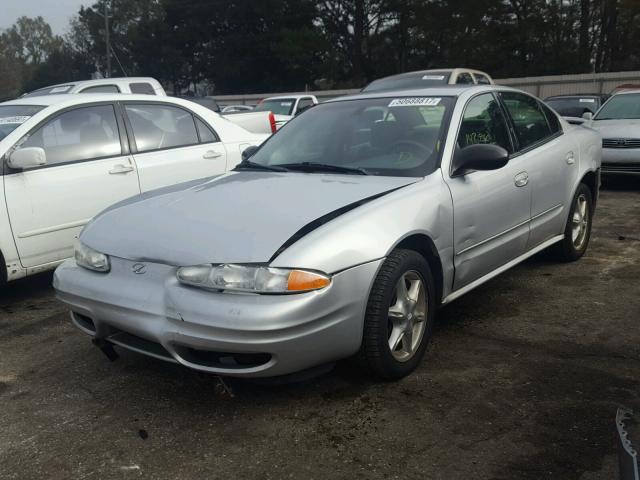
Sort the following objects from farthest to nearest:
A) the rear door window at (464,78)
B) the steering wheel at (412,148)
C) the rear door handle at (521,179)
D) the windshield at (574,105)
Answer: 1. the windshield at (574,105)
2. the rear door window at (464,78)
3. the rear door handle at (521,179)
4. the steering wheel at (412,148)

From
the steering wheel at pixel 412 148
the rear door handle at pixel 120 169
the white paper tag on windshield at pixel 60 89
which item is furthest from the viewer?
the white paper tag on windshield at pixel 60 89

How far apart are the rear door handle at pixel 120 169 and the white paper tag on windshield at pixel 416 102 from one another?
2.30 metres

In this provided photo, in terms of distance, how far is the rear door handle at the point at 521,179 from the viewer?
4148 millimetres

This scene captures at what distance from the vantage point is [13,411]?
121 inches

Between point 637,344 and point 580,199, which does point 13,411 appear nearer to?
point 637,344

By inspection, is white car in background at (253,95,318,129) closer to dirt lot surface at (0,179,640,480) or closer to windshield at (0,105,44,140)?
windshield at (0,105,44,140)

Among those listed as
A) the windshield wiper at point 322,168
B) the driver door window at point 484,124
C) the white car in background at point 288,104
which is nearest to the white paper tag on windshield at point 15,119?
the windshield wiper at point 322,168

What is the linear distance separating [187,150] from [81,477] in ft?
12.0

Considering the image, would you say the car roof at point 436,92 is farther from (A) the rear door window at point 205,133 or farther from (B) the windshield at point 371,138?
(A) the rear door window at point 205,133

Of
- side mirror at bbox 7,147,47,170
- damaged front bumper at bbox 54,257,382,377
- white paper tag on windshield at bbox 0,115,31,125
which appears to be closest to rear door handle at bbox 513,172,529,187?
damaged front bumper at bbox 54,257,382,377

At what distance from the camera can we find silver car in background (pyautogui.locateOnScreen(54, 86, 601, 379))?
8.90 feet

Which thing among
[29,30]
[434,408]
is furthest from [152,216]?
[29,30]

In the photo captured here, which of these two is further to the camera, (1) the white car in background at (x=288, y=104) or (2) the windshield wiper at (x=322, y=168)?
(1) the white car in background at (x=288, y=104)

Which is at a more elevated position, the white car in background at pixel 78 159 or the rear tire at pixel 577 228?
the white car in background at pixel 78 159
